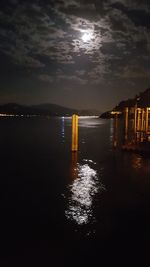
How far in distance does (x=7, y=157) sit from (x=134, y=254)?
782 inches

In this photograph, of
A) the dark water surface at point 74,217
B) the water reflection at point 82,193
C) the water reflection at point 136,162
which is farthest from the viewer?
the water reflection at point 136,162

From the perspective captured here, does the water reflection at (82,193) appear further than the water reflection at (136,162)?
No

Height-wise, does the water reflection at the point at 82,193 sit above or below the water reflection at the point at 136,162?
below

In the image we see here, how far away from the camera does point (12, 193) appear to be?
14062 mm

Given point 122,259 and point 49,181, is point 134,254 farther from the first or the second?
point 49,181

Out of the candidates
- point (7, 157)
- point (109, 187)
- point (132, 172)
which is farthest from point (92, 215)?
point (7, 157)

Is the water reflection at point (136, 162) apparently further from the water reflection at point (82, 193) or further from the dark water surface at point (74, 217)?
the water reflection at point (82, 193)

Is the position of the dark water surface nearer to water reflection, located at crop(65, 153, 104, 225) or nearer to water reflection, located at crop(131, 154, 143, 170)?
water reflection, located at crop(65, 153, 104, 225)

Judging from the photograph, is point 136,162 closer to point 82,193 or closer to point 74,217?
point 82,193

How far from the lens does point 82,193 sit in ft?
45.5

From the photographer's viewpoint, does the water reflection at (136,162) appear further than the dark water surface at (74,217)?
Yes

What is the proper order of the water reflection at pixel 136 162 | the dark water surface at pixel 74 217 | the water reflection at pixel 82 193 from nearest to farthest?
the dark water surface at pixel 74 217 → the water reflection at pixel 82 193 → the water reflection at pixel 136 162

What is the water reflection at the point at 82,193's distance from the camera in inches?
427

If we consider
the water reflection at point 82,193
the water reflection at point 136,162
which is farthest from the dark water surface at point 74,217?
the water reflection at point 136,162
